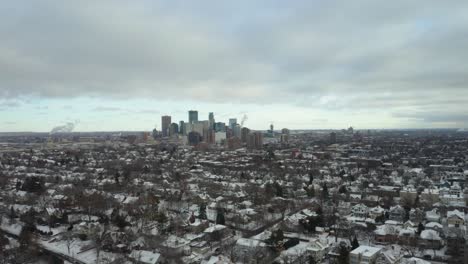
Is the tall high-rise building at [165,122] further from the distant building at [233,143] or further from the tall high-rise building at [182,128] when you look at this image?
the distant building at [233,143]

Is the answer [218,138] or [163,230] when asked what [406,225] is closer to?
[163,230]

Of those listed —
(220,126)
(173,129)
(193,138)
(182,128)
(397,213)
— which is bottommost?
(397,213)

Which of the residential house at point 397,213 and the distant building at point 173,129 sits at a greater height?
the distant building at point 173,129

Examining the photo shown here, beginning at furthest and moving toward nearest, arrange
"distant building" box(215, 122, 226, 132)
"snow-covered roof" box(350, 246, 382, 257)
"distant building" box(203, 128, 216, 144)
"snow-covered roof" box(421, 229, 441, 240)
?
"distant building" box(215, 122, 226, 132) < "distant building" box(203, 128, 216, 144) < "snow-covered roof" box(421, 229, 441, 240) < "snow-covered roof" box(350, 246, 382, 257)

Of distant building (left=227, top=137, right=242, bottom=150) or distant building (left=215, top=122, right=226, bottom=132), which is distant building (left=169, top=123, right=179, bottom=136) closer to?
distant building (left=215, top=122, right=226, bottom=132)

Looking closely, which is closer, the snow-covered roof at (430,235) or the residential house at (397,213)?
the snow-covered roof at (430,235)

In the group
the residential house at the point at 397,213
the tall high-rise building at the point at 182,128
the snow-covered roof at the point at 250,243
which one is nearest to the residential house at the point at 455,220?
the residential house at the point at 397,213

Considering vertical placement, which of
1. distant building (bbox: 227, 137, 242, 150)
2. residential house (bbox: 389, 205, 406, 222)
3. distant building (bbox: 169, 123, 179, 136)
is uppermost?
distant building (bbox: 169, 123, 179, 136)

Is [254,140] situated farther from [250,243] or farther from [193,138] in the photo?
[250,243]

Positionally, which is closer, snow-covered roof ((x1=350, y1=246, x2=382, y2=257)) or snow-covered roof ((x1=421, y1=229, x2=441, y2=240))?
snow-covered roof ((x1=350, y1=246, x2=382, y2=257))

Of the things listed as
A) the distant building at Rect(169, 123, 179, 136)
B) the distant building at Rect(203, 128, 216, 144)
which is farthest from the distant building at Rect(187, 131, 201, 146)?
the distant building at Rect(169, 123, 179, 136)

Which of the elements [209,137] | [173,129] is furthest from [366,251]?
[173,129]
